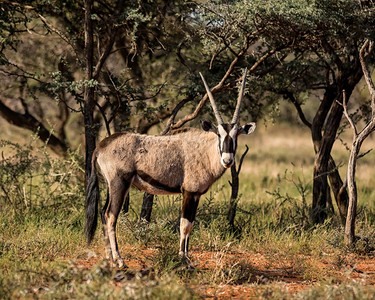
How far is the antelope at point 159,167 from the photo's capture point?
22.0 ft

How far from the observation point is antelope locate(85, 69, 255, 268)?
264 inches

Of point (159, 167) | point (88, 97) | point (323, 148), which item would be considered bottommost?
point (159, 167)

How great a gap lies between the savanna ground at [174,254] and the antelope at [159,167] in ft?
1.60

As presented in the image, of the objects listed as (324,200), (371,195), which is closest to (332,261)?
(324,200)

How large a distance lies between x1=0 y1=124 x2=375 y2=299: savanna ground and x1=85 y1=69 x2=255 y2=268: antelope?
487 mm

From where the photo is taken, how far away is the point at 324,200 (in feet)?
31.6

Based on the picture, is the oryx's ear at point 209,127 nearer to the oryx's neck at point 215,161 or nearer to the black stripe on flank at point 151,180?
the oryx's neck at point 215,161

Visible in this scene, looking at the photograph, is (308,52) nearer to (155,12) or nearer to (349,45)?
(349,45)

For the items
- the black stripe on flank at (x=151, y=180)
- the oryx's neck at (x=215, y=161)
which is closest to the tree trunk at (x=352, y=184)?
the oryx's neck at (x=215, y=161)

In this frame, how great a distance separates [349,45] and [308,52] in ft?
3.33

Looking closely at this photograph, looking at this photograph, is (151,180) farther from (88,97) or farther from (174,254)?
(88,97)

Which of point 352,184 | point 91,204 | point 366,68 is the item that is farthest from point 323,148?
point 91,204

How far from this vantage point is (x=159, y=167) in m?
6.77

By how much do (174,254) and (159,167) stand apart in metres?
1.04
